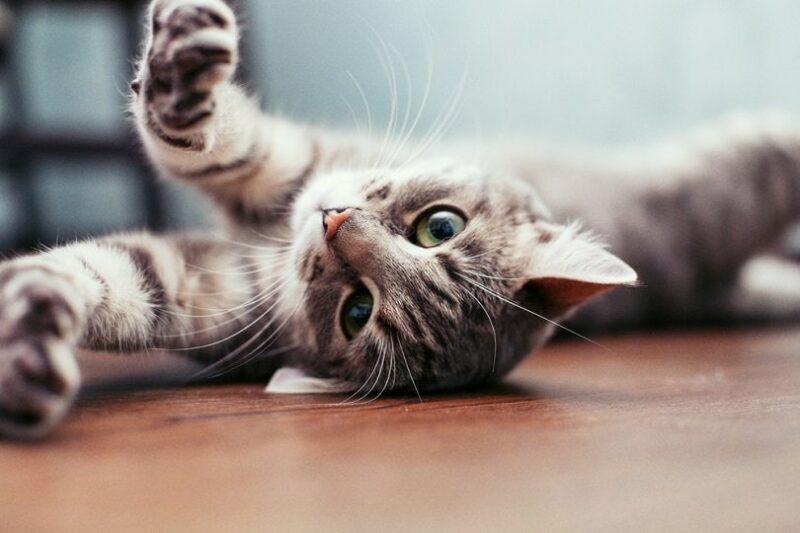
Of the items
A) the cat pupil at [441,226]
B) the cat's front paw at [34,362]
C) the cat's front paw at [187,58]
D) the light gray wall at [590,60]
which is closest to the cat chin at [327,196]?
the cat pupil at [441,226]

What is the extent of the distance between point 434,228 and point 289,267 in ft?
0.86

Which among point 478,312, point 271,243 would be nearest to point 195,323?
point 271,243

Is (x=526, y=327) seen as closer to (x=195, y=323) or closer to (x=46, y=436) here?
(x=195, y=323)

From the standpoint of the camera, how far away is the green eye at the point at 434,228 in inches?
44.9

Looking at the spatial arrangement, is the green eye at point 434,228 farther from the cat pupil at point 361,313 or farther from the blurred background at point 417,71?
the blurred background at point 417,71

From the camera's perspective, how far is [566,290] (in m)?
1.12

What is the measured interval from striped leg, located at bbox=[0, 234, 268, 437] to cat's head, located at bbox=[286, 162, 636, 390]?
0.17 m

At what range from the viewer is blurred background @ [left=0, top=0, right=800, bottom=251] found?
235 centimetres

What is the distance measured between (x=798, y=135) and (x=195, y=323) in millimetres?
1761

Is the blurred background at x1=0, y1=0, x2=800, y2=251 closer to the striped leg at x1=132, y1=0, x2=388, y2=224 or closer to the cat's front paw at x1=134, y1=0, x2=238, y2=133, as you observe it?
the striped leg at x1=132, y1=0, x2=388, y2=224

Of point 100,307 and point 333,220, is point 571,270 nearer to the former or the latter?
point 333,220

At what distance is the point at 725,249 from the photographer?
6.71ft

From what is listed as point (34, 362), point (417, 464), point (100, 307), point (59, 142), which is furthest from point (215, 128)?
point (59, 142)

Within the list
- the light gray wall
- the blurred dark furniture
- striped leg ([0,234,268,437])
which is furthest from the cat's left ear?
the blurred dark furniture
